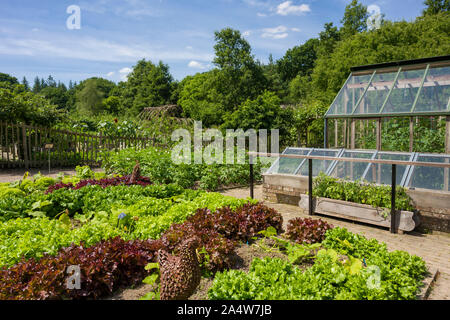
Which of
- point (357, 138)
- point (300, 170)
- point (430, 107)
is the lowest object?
point (300, 170)

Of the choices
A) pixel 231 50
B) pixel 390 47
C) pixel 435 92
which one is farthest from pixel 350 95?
pixel 231 50

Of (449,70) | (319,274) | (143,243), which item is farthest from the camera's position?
(449,70)

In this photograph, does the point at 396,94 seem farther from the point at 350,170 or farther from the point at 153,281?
the point at 153,281

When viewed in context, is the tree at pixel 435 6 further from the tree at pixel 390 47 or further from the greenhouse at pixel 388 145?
the greenhouse at pixel 388 145

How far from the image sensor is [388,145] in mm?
8562

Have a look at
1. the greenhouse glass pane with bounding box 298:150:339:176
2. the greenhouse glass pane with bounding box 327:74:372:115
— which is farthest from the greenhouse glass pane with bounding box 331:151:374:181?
the greenhouse glass pane with bounding box 327:74:372:115

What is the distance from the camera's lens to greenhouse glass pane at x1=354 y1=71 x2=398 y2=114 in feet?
28.2

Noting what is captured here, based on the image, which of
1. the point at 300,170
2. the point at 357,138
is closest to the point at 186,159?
the point at 300,170

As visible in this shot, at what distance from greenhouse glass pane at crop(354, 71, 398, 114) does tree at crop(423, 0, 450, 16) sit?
80.4ft

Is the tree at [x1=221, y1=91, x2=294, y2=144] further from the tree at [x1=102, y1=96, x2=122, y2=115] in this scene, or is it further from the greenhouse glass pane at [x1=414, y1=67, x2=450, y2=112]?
the tree at [x1=102, y1=96, x2=122, y2=115]
